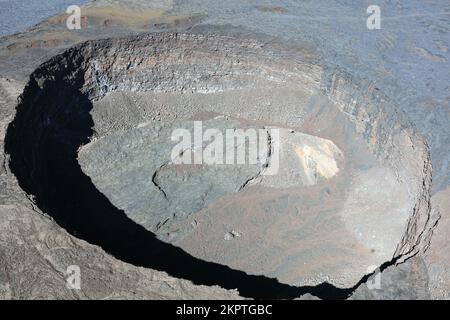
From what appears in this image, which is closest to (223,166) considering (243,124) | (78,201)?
(243,124)

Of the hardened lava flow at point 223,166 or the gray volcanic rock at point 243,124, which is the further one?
the hardened lava flow at point 223,166

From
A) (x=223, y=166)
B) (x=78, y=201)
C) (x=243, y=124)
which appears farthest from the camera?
(x=243, y=124)

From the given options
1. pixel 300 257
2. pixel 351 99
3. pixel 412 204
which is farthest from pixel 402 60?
pixel 300 257

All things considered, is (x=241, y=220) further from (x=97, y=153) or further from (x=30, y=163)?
(x=30, y=163)

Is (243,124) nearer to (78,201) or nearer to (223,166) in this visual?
(223,166)
